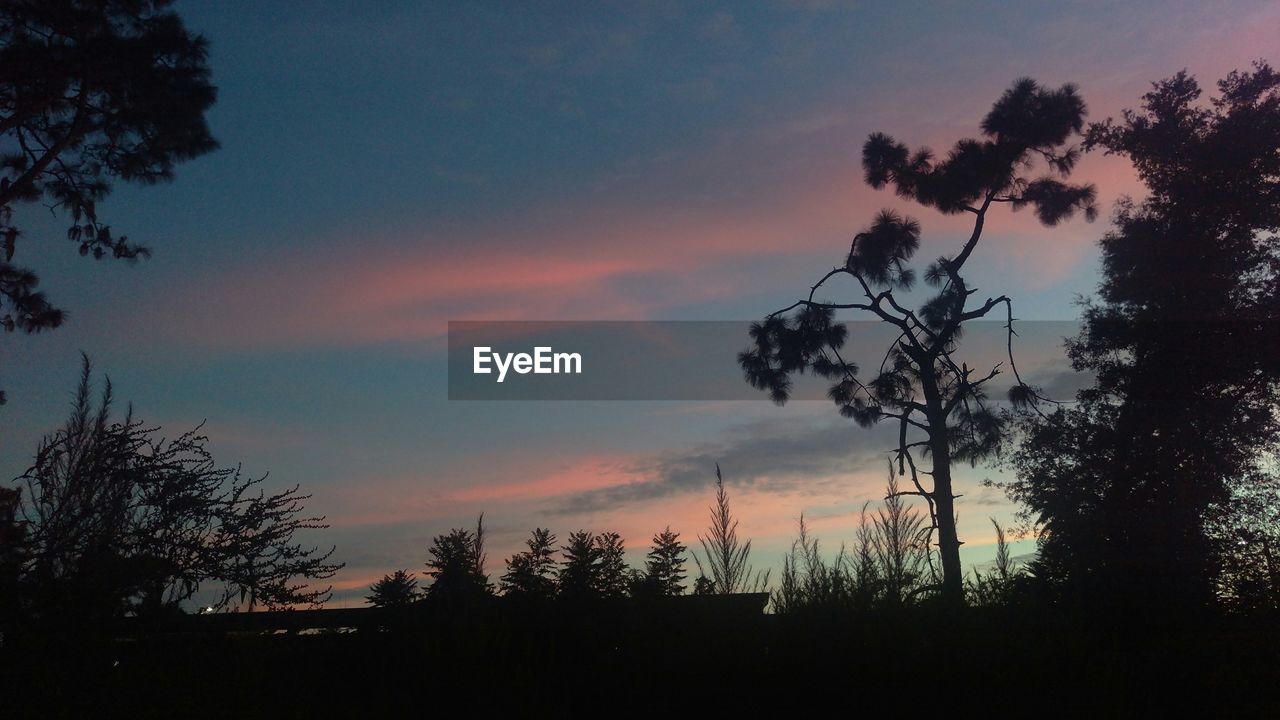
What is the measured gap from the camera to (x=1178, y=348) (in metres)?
20.6

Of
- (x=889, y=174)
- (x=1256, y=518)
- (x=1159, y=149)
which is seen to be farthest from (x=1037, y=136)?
(x=1256, y=518)

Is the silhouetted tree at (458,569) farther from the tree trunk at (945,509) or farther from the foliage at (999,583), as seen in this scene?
the tree trunk at (945,509)

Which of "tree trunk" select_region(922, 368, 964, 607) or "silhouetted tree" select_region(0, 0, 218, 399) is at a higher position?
"silhouetted tree" select_region(0, 0, 218, 399)

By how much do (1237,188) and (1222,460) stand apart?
629 centimetres

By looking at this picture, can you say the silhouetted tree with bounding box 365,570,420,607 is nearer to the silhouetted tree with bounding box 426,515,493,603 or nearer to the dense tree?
the silhouetted tree with bounding box 426,515,493,603

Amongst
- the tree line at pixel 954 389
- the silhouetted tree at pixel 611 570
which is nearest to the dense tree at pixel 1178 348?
the tree line at pixel 954 389

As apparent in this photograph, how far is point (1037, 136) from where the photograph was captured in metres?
14.9

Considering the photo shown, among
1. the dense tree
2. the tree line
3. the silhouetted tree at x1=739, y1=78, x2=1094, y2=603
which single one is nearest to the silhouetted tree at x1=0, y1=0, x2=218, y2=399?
the tree line

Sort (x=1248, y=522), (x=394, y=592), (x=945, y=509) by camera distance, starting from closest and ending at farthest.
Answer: (x=394, y=592)
(x=945, y=509)
(x=1248, y=522)

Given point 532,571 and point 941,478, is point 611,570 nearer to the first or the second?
point 532,571

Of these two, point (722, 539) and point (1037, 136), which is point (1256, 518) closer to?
point (1037, 136)

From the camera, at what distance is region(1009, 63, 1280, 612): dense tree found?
19.9 m

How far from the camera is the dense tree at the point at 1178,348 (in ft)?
65.4

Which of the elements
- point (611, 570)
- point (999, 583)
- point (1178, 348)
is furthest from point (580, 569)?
point (1178, 348)
